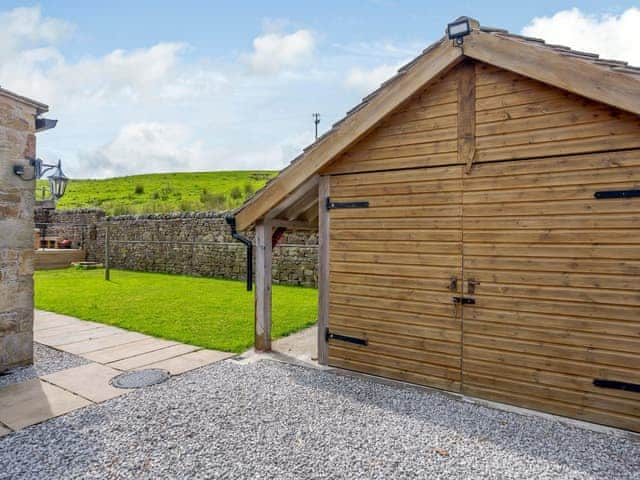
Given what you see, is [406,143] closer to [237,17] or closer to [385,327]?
[385,327]

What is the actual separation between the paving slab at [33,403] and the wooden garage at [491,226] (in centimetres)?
308

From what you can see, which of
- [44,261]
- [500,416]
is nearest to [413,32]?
[500,416]

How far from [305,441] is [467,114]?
3721 mm

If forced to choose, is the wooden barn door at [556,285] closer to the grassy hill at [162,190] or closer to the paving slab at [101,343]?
the paving slab at [101,343]

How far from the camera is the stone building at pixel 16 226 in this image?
194 inches

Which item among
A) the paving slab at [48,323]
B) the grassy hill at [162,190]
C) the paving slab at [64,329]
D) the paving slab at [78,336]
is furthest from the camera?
the grassy hill at [162,190]

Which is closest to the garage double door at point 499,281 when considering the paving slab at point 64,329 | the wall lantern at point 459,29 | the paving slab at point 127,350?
the wall lantern at point 459,29

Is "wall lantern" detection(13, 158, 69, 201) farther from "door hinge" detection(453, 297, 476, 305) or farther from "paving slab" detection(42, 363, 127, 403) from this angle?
"door hinge" detection(453, 297, 476, 305)

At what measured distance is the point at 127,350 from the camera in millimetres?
6168

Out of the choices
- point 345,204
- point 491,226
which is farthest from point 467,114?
point 345,204

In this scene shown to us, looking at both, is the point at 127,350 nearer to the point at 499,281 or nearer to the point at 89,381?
the point at 89,381

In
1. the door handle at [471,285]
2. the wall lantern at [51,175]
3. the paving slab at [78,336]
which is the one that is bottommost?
the paving slab at [78,336]

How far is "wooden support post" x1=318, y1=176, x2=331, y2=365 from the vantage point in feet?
17.6

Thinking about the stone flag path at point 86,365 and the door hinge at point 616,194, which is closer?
the door hinge at point 616,194
